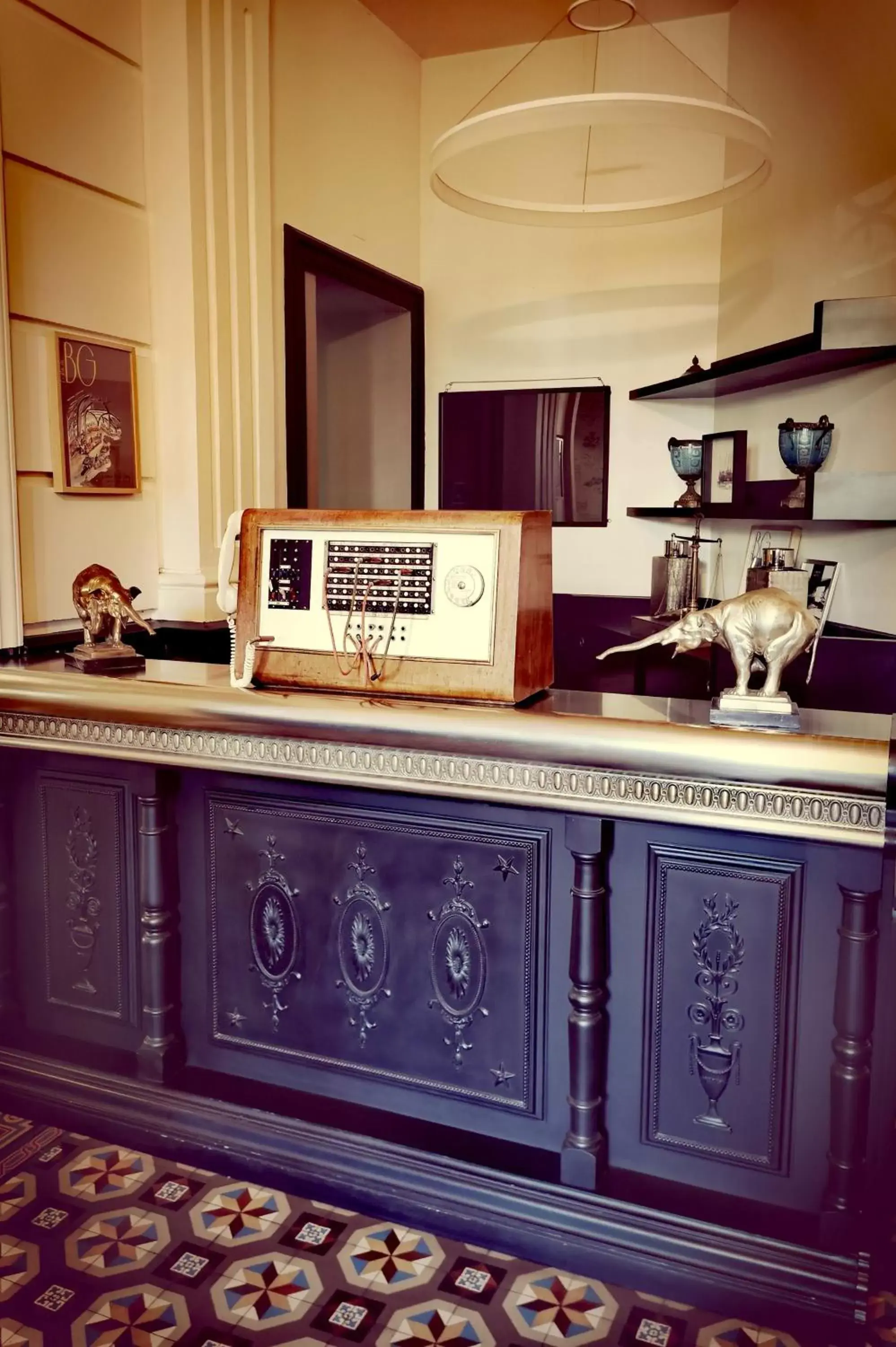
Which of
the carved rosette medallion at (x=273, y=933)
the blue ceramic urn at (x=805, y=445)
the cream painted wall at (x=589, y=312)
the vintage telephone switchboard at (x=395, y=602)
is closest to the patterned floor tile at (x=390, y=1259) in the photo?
the carved rosette medallion at (x=273, y=933)

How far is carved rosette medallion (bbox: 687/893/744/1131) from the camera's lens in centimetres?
162

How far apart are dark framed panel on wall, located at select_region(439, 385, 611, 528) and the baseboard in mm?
3275

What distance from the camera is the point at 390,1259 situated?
1.76 m

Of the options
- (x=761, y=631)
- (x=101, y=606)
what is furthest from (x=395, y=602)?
(x=101, y=606)

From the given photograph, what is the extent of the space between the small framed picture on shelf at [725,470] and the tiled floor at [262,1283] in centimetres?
275

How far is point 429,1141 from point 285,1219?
314 mm

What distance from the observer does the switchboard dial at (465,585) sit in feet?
5.59

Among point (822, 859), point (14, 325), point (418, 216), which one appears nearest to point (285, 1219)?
point (822, 859)

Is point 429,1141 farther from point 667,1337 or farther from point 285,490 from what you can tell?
point 285,490

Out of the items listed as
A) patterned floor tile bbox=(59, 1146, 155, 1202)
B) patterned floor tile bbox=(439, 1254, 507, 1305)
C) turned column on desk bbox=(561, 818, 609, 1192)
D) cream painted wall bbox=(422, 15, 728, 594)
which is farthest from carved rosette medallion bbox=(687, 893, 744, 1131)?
cream painted wall bbox=(422, 15, 728, 594)

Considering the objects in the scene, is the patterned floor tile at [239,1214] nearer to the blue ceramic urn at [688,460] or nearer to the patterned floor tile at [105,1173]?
the patterned floor tile at [105,1173]

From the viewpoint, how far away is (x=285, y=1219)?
1865 millimetres

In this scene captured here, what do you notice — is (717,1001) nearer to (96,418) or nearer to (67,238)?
(96,418)

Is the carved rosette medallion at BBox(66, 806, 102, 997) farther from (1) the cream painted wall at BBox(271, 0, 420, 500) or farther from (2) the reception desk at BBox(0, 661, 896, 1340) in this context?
(1) the cream painted wall at BBox(271, 0, 420, 500)
